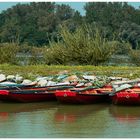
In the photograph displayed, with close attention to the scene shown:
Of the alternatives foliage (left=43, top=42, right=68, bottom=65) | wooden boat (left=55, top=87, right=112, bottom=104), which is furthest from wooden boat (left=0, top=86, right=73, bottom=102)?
foliage (left=43, top=42, right=68, bottom=65)

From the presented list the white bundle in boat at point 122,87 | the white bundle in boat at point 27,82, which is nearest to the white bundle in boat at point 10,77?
the white bundle in boat at point 27,82

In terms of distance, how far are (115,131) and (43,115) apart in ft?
7.88

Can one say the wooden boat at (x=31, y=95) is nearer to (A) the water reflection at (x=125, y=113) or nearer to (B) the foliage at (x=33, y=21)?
(A) the water reflection at (x=125, y=113)

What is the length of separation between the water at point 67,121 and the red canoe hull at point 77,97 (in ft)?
0.47

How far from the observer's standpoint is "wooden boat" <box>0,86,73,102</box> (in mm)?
12641

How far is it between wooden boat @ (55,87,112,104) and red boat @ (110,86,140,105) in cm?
46

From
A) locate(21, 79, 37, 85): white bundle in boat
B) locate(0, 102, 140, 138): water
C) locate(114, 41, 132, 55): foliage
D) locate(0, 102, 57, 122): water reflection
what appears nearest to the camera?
locate(0, 102, 140, 138): water

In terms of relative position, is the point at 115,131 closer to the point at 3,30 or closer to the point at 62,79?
the point at 62,79

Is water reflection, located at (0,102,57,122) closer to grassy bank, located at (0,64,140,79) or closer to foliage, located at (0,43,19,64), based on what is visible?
grassy bank, located at (0,64,140,79)

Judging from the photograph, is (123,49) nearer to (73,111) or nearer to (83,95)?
(83,95)

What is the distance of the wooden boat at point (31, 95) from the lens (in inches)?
498

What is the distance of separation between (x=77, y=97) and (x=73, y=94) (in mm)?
166

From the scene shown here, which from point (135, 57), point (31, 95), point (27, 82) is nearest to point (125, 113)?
point (31, 95)

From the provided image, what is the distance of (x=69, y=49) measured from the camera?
1825 cm
